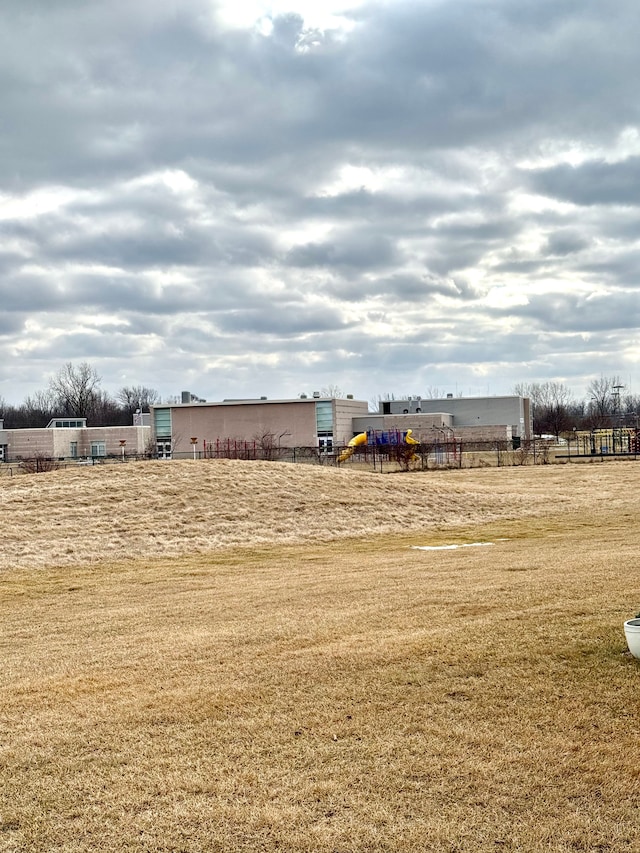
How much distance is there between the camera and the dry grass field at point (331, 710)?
15.1 feet

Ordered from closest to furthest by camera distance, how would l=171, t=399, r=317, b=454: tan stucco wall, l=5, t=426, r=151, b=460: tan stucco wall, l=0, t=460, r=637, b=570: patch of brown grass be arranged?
l=0, t=460, r=637, b=570: patch of brown grass, l=5, t=426, r=151, b=460: tan stucco wall, l=171, t=399, r=317, b=454: tan stucco wall

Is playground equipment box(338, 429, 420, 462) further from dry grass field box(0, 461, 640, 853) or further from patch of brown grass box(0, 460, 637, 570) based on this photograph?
dry grass field box(0, 461, 640, 853)

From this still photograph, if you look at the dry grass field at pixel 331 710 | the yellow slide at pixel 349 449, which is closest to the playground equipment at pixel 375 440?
the yellow slide at pixel 349 449

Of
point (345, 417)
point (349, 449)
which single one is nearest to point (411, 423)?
point (345, 417)

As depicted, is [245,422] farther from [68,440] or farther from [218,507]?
[218,507]

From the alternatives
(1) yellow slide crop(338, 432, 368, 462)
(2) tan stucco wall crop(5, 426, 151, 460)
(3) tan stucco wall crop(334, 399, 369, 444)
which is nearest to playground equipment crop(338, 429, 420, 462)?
(1) yellow slide crop(338, 432, 368, 462)

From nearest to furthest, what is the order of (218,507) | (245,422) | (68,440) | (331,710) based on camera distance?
(331,710) < (218,507) < (245,422) < (68,440)

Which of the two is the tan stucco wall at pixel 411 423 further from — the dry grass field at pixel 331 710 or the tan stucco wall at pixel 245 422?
the dry grass field at pixel 331 710

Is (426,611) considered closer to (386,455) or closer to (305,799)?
(305,799)

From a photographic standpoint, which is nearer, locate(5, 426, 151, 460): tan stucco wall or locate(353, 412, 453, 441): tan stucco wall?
locate(5, 426, 151, 460): tan stucco wall

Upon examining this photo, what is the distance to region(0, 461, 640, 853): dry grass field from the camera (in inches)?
181

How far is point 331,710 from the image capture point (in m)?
6.21

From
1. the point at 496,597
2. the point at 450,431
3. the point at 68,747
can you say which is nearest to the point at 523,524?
the point at 496,597

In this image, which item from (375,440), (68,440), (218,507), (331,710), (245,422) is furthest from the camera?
(68,440)
